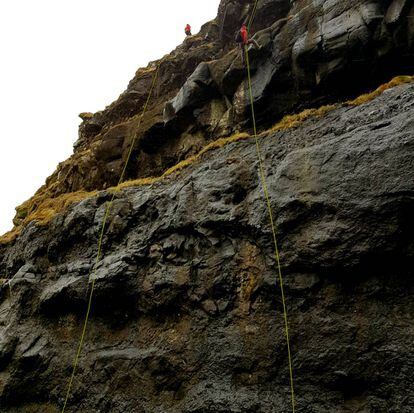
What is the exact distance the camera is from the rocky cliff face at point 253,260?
22.7 ft

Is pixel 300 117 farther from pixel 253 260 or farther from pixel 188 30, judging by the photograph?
pixel 188 30

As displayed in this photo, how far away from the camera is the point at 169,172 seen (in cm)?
1327

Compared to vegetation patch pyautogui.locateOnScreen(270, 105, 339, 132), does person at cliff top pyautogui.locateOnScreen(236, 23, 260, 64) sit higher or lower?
higher

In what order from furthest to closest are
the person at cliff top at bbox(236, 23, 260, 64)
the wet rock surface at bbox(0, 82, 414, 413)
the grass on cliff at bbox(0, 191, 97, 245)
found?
the grass on cliff at bbox(0, 191, 97, 245), the person at cliff top at bbox(236, 23, 260, 64), the wet rock surface at bbox(0, 82, 414, 413)

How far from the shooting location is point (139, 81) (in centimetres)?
2086

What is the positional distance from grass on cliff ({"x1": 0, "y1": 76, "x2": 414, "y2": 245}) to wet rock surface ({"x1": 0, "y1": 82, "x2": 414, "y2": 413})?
42 cm

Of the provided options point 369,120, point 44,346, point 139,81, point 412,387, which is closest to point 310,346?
point 412,387

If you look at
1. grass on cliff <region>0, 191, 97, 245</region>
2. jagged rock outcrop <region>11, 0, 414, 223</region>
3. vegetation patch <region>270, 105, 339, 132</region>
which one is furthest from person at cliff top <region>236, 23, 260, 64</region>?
grass on cliff <region>0, 191, 97, 245</region>

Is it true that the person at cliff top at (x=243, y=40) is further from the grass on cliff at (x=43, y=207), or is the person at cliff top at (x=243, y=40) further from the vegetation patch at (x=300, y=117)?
the grass on cliff at (x=43, y=207)

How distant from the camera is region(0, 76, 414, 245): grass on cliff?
9.70 m

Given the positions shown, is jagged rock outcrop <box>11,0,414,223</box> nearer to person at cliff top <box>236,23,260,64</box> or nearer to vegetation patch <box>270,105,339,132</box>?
person at cliff top <box>236,23,260,64</box>

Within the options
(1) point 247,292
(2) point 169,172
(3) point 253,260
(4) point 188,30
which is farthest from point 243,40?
(4) point 188,30

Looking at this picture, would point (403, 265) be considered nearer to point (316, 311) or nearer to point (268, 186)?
point (316, 311)

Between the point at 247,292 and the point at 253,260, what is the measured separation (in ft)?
2.66
